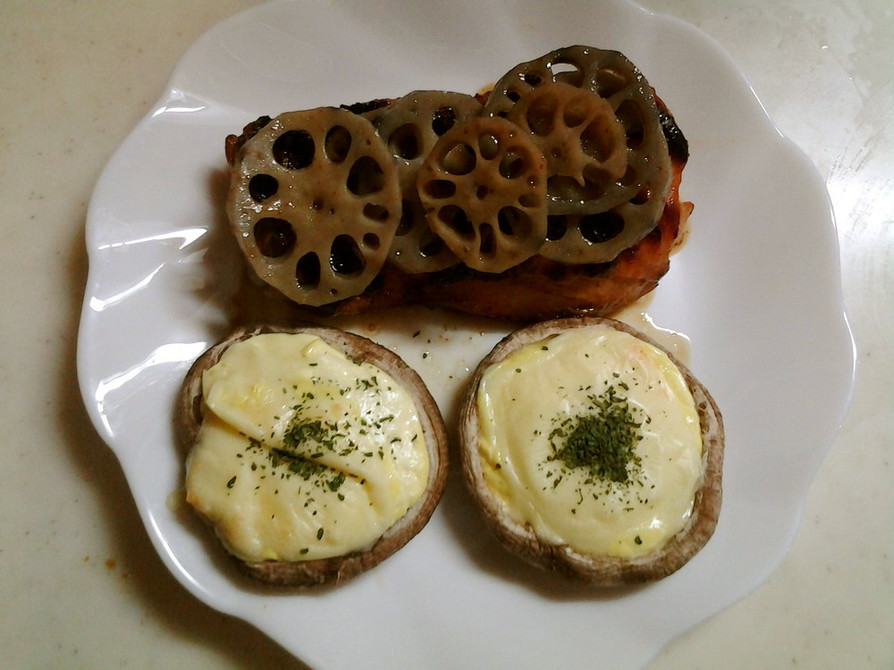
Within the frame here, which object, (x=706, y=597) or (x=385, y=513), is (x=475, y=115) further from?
(x=706, y=597)

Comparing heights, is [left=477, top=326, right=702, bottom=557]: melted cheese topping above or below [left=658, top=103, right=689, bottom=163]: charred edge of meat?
below

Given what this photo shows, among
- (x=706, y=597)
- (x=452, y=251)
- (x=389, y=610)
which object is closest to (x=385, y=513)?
(x=389, y=610)

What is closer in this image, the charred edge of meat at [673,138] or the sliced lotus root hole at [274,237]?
the sliced lotus root hole at [274,237]

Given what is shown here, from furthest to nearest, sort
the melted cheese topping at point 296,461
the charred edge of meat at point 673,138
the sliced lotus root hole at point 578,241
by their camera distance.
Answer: the charred edge of meat at point 673,138 → the sliced lotus root hole at point 578,241 → the melted cheese topping at point 296,461

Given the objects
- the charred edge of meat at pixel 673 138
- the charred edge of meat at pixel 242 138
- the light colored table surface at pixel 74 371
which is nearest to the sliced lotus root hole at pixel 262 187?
the charred edge of meat at pixel 242 138

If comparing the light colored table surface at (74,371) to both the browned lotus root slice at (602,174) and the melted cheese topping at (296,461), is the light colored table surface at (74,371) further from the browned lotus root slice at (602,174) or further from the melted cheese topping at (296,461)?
the browned lotus root slice at (602,174)

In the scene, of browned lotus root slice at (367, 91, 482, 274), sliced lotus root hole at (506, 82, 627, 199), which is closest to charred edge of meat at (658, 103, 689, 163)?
sliced lotus root hole at (506, 82, 627, 199)

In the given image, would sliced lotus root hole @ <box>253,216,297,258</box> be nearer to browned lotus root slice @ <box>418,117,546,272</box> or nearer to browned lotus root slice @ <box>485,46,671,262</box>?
browned lotus root slice @ <box>418,117,546,272</box>
